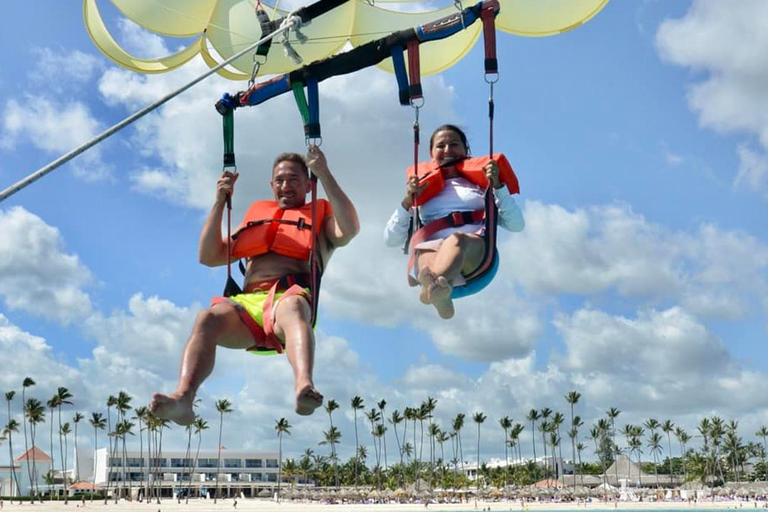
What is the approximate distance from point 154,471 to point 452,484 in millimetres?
37163

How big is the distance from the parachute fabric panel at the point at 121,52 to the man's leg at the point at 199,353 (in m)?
4.19

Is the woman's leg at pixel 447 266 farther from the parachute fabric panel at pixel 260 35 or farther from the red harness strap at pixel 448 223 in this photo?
the parachute fabric panel at pixel 260 35

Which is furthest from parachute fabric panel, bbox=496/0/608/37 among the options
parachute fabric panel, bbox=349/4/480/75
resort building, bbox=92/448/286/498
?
resort building, bbox=92/448/286/498

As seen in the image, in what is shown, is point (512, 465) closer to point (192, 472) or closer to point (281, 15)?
point (192, 472)

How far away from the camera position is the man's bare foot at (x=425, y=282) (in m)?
6.40

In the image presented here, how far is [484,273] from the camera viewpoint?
6797mm

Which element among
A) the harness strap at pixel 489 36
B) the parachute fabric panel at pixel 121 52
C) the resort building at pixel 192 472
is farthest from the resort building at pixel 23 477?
the harness strap at pixel 489 36

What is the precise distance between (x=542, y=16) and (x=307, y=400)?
5.15m

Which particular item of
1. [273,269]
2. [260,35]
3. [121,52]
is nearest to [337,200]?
[273,269]

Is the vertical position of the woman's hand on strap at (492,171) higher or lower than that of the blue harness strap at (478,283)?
higher

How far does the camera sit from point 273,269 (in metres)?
6.46

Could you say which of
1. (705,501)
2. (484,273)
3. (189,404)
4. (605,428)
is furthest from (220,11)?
(605,428)

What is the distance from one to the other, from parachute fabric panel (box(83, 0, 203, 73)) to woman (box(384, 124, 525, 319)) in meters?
3.40

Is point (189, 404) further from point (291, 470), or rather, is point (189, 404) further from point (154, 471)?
point (291, 470)
